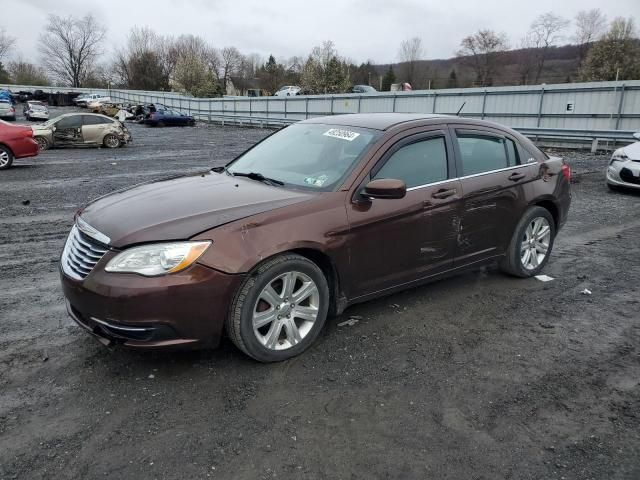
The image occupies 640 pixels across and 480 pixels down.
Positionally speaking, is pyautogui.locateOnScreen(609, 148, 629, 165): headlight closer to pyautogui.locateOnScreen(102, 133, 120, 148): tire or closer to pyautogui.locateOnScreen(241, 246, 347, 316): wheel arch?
pyautogui.locateOnScreen(241, 246, 347, 316): wheel arch

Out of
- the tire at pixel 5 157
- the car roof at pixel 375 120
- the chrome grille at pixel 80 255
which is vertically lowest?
the tire at pixel 5 157

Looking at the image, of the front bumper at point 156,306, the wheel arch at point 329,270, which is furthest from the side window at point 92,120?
the wheel arch at point 329,270

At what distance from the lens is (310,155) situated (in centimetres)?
427

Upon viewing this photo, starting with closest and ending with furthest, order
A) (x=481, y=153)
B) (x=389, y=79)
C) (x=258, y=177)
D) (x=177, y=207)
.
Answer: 1. (x=177, y=207)
2. (x=258, y=177)
3. (x=481, y=153)
4. (x=389, y=79)

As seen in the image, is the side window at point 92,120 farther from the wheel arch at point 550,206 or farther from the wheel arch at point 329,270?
the wheel arch at point 329,270

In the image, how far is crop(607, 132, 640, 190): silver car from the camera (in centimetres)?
1005

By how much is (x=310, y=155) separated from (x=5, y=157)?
1311 cm

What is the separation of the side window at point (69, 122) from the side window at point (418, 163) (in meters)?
19.3

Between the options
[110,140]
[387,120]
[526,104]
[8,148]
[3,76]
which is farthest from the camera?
[3,76]

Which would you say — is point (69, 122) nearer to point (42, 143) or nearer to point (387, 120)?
point (42, 143)

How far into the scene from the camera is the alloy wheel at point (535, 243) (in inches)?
204

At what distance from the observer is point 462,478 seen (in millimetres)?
2484

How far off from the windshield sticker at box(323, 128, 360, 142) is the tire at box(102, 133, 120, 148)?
18796 mm

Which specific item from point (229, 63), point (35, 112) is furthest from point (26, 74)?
point (35, 112)
